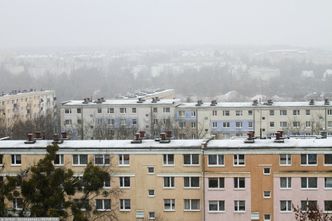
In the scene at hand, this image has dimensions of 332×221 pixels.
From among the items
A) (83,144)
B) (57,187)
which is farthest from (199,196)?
(57,187)

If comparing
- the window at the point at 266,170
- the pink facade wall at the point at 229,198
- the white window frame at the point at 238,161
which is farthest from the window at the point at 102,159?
the window at the point at 266,170

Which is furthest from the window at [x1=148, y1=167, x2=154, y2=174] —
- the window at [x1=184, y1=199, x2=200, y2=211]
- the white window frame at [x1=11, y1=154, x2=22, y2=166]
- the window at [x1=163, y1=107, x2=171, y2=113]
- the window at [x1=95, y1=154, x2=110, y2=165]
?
the window at [x1=163, y1=107, x2=171, y2=113]

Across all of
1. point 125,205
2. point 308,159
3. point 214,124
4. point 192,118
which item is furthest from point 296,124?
point 125,205

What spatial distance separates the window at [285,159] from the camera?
15.3 metres

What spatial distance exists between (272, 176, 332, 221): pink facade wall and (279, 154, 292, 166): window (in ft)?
1.10

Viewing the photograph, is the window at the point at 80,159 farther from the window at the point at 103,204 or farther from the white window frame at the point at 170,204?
the white window frame at the point at 170,204

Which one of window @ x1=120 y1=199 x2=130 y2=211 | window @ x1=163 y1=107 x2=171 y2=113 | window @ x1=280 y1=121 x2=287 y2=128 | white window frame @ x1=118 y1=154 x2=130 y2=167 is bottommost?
window @ x1=120 y1=199 x2=130 y2=211

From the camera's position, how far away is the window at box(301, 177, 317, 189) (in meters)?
15.1

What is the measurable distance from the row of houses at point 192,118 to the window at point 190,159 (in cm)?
1412

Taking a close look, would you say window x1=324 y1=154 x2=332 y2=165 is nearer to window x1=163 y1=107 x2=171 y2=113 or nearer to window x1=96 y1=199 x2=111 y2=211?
window x1=96 y1=199 x2=111 y2=211

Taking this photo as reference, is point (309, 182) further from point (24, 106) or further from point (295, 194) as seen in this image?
point (24, 106)

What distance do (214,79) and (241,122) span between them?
6765 centimetres

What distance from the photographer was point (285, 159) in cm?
1528

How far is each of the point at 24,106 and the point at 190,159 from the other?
24.8 m
